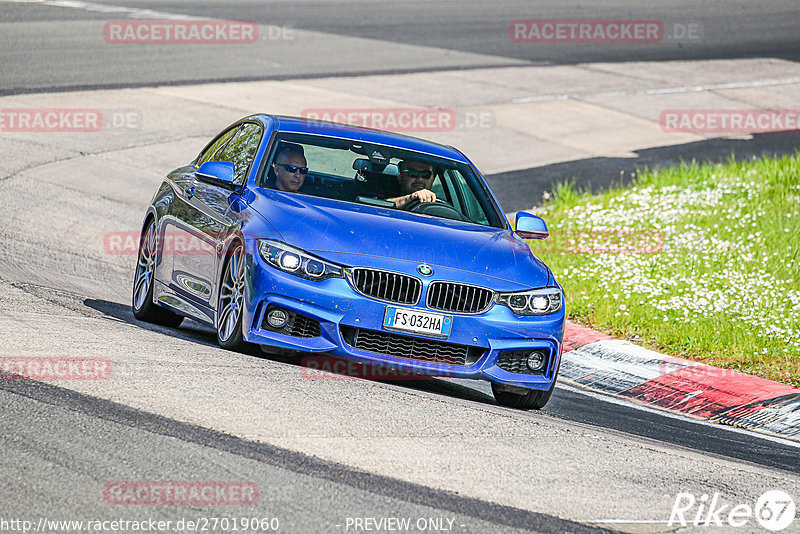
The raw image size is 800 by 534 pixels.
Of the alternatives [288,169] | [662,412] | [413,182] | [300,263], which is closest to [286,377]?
[300,263]

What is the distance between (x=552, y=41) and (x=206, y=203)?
21804 millimetres

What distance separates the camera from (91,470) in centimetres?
503

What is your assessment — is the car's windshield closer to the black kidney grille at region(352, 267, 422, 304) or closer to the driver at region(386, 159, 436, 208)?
the driver at region(386, 159, 436, 208)

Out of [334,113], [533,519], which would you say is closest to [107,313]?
[533,519]

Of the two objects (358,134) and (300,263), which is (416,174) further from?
(300,263)

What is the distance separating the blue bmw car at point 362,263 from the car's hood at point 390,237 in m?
0.01

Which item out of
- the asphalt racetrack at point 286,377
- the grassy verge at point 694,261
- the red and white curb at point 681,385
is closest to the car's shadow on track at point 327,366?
the asphalt racetrack at point 286,377

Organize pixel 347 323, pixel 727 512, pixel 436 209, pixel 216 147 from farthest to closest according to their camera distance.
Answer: pixel 216 147, pixel 436 209, pixel 347 323, pixel 727 512

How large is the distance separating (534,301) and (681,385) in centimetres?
225

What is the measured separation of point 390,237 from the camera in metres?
7.54

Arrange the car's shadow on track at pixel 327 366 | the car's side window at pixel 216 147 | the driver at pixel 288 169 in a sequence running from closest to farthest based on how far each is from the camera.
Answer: the car's shadow on track at pixel 327 366
the driver at pixel 288 169
the car's side window at pixel 216 147

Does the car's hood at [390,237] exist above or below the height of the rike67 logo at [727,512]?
above

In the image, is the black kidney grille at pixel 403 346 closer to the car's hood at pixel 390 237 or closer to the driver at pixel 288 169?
the car's hood at pixel 390 237

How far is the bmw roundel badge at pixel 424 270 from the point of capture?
23.9ft
